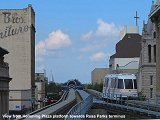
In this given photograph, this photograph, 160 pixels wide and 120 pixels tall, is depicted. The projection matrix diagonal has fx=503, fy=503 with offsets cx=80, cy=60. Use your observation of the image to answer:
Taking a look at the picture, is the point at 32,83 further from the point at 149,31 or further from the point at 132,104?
the point at 132,104

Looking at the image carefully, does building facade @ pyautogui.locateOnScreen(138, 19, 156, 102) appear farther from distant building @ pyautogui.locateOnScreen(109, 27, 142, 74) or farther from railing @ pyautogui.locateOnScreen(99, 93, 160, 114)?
distant building @ pyautogui.locateOnScreen(109, 27, 142, 74)

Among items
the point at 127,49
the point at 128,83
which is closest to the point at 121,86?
the point at 128,83

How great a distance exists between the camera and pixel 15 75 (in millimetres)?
108062

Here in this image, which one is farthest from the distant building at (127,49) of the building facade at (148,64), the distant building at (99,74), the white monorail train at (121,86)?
the white monorail train at (121,86)

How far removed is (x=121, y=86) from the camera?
5247cm

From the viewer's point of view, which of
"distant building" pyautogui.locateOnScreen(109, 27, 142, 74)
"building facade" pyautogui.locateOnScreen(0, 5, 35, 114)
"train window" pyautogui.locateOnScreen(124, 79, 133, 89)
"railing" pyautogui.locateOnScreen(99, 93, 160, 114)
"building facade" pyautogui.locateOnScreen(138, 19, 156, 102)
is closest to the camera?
"railing" pyautogui.locateOnScreen(99, 93, 160, 114)

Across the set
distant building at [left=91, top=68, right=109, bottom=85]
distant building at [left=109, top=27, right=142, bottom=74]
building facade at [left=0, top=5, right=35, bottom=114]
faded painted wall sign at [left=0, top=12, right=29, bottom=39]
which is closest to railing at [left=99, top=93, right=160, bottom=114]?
building facade at [left=0, top=5, right=35, bottom=114]

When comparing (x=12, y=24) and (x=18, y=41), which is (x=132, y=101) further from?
(x=12, y=24)

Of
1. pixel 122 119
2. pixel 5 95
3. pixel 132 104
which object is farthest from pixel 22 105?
pixel 122 119

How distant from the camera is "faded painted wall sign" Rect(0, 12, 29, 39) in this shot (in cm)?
10831

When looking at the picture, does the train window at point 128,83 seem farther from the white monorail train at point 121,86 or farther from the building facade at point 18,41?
the building facade at point 18,41

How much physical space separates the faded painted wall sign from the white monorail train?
56.5 metres

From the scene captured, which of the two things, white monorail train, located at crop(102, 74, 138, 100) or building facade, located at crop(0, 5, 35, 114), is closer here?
white monorail train, located at crop(102, 74, 138, 100)

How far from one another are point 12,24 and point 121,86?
60.8 metres
